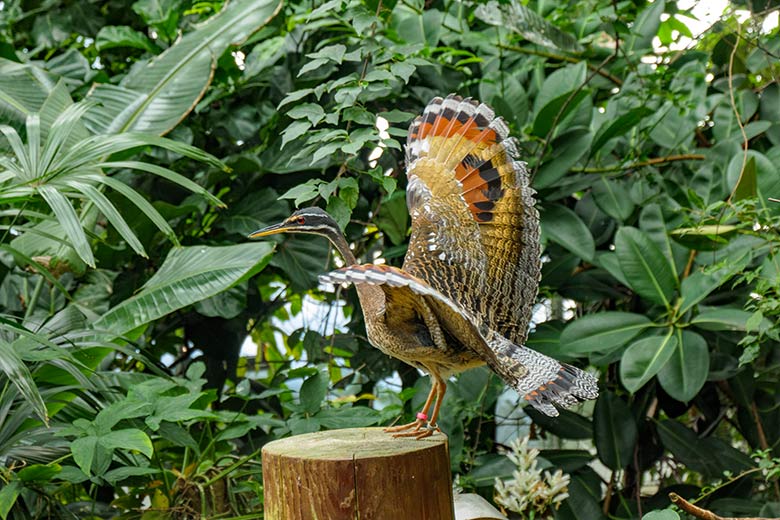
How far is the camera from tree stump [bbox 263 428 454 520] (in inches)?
79.6

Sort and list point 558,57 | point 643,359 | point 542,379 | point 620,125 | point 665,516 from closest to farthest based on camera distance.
Answer: point 542,379 < point 665,516 < point 643,359 < point 620,125 < point 558,57

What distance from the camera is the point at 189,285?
3.27 m

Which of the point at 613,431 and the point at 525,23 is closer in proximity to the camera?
the point at 613,431

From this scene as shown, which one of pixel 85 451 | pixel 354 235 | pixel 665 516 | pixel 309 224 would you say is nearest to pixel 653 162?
pixel 354 235

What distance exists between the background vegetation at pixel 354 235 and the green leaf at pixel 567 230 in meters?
0.01

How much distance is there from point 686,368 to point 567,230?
2.34 ft

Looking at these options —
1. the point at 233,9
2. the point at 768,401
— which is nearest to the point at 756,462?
the point at 768,401

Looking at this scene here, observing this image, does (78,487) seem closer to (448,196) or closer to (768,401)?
(448,196)

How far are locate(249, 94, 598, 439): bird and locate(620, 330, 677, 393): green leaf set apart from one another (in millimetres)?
1025

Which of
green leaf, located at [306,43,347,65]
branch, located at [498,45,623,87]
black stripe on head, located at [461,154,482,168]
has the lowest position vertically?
black stripe on head, located at [461,154,482,168]

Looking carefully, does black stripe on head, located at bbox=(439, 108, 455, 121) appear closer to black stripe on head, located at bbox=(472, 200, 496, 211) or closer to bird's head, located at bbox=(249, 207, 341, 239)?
black stripe on head, located at bbox=(472, 200, 496, 211)

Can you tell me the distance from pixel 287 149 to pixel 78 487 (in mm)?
1612

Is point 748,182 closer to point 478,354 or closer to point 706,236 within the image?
point 706,236

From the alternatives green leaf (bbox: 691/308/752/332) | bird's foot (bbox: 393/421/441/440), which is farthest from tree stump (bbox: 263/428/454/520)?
green leaf (bbox: 691/308/752/332)
